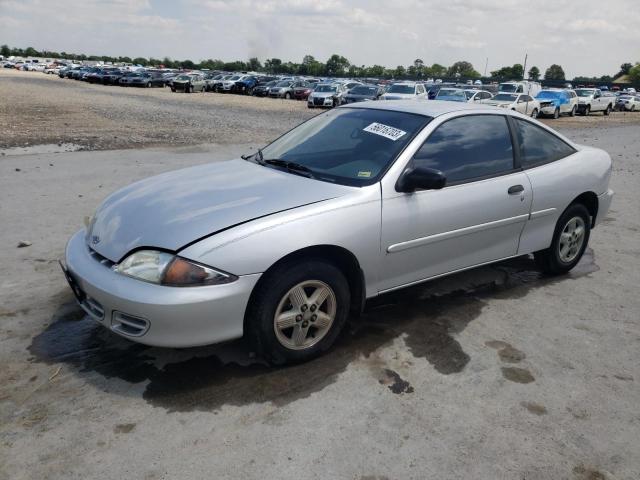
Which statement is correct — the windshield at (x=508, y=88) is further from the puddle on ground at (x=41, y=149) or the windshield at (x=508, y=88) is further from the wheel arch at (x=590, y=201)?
the wheel arch at (x=590, y=201)

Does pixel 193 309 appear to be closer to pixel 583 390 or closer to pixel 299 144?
pixel 299 144

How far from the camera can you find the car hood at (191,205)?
3.11 metres

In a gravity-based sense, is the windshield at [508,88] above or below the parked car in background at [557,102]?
above

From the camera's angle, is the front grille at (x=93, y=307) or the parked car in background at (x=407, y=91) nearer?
the front grille at (x=93, y=307)

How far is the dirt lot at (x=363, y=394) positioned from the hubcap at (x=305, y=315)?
0.18 m

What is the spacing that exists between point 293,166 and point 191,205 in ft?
2.90

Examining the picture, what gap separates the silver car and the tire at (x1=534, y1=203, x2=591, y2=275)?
4 centimetres

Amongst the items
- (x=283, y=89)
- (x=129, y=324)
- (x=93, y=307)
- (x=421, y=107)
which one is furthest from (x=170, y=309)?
(x=283, y=89)

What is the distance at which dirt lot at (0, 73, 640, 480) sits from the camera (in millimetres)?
2564

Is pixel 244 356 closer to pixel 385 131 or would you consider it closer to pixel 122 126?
pixel 385 131

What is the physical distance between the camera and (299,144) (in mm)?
4309

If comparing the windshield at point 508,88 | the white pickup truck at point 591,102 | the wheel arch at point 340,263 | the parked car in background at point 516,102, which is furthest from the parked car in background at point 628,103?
the wheel arch at point 340,263

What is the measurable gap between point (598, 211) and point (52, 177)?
298 inches

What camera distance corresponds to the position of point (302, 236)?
123 inches
